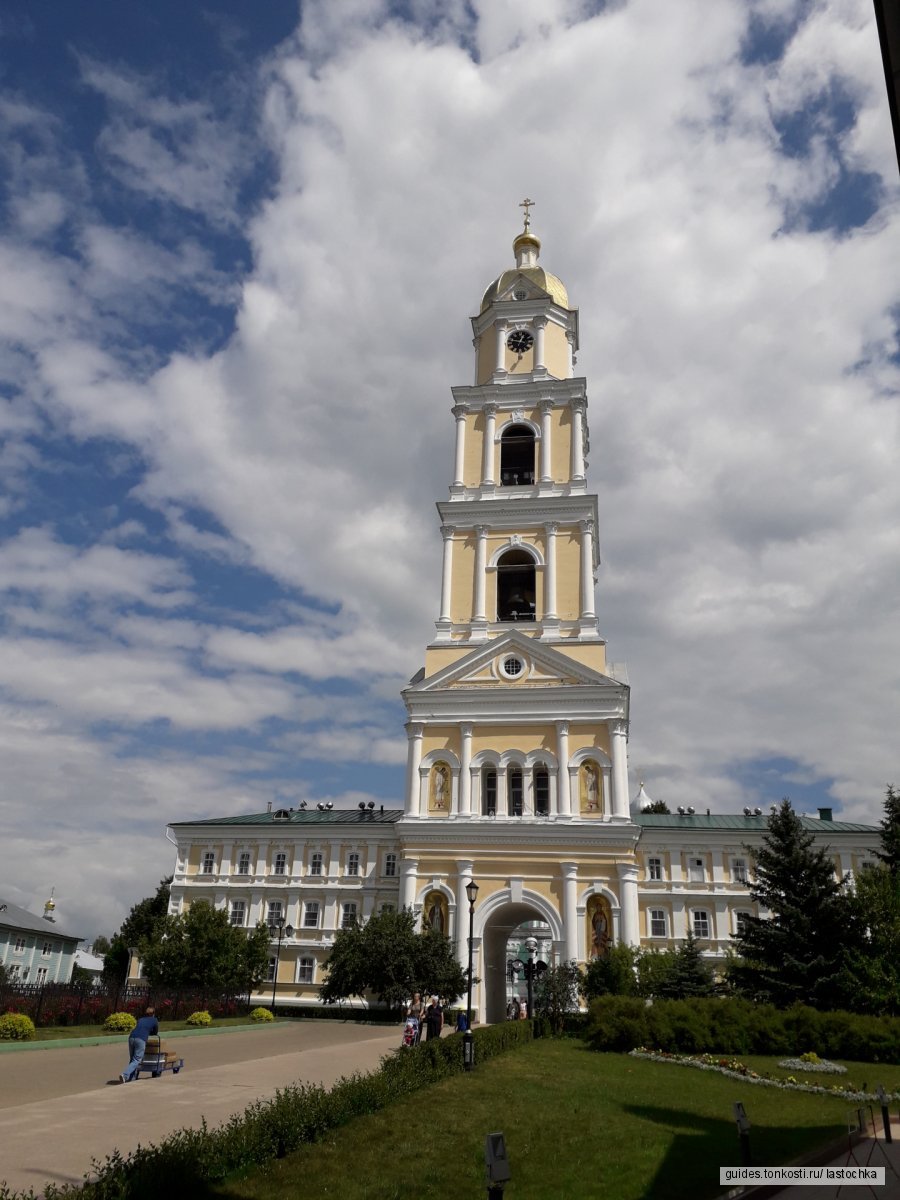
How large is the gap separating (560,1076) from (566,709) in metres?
20.7

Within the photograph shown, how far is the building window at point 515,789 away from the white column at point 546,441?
14071mm

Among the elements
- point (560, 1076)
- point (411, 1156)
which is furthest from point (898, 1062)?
point (411, 1156)

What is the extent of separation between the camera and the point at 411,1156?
35.9 feet

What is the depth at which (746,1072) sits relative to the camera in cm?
1856

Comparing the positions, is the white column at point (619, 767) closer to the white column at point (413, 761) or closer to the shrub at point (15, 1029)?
the white column at point (413, 761)

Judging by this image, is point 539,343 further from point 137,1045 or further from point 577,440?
point 137,1045

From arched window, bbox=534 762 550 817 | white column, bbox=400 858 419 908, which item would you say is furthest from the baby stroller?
arched window, bbox=534 762 550 817

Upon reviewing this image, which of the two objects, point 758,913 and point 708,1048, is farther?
point 758,913

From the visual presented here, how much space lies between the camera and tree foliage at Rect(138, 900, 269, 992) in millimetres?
38688

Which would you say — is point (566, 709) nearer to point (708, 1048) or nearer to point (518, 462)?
point (518, 462)

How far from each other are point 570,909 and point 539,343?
90.3ft

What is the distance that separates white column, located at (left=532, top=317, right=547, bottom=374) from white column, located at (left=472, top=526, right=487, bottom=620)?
9.29m

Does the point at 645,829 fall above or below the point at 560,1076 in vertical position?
Result: above

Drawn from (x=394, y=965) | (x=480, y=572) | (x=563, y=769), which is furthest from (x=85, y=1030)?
(x=480, y=572)
